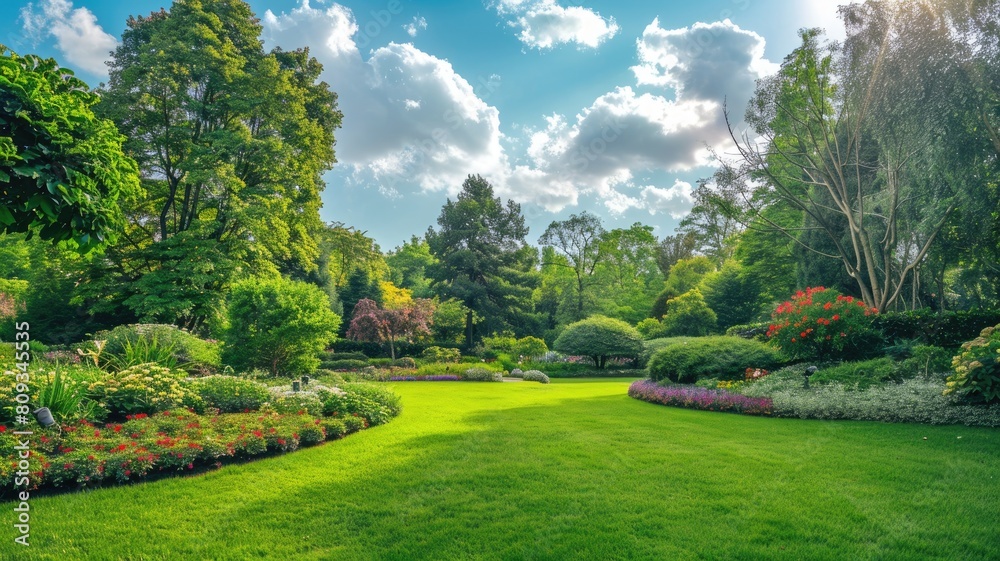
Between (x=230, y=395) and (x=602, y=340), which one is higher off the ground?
(x=602, y=340)

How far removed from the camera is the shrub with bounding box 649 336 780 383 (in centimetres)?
1350

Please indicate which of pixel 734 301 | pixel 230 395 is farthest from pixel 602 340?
pixel 230 395

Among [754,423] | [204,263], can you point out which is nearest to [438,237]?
[204,263]

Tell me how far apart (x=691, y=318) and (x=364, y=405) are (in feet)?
80.9

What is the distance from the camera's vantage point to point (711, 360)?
13883 mm

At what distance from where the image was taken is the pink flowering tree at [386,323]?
2406 cm

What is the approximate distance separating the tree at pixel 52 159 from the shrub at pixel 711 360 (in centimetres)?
1390

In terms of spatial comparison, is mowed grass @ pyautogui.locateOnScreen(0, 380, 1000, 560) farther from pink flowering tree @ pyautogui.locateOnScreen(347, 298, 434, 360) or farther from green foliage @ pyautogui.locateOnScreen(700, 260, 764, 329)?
green foliage @ pyautogui.locateOnScreen(700, 260, 764, 329)

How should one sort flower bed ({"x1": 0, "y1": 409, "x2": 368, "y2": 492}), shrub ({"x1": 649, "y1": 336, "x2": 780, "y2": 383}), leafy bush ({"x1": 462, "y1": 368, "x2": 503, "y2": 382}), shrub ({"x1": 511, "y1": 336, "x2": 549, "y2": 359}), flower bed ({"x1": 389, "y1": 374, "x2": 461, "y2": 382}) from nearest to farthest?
flower bed ({"x1": 0, "y1": 409, "x2": 368, "y2": 492})
shrub ({"x1": 649, "y1": 336, "x2": 780, "y2": 383})
flower bed ({"x1": 389, "y1": 374, "x2": 461, "y2": 382})
leafy bush ({"x1": 462, "y1": 368, "x2": 503, "y2": 382})
shrub ({"x1": 511, "y1": 336, "x2": 549, "y2": 359})

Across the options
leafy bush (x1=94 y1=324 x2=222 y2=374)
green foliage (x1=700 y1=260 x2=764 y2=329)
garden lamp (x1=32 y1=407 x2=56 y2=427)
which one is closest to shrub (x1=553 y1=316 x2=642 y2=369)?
green foliage (x1=700 y1=260 x2=764 y2=329)

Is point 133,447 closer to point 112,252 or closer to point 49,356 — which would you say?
point 49,356

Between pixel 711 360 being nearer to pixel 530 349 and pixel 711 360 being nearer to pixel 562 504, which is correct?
pixel 562 504

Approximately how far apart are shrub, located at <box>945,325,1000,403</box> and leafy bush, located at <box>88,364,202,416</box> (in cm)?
1224

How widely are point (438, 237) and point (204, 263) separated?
21725 mm
